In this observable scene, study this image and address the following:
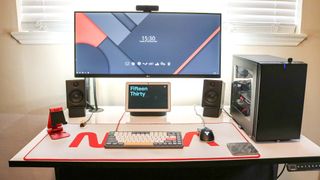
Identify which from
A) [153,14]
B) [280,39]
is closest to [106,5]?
[153,14]

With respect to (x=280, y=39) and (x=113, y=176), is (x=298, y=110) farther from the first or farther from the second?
(x=113, y=176)

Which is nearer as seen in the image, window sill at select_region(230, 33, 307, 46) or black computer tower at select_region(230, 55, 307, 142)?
black computer tower at select_region(230, 55, 307, 142)

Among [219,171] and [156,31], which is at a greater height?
[156,31]

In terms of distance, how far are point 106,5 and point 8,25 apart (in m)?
0.57

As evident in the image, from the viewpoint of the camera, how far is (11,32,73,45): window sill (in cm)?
177

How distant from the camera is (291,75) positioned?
1.23 metres

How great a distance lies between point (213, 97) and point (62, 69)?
2.96 ft

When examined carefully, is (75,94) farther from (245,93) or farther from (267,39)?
(267,39)

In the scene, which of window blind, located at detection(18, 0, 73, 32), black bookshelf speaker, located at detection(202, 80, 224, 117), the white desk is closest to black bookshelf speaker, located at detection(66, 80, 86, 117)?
the white desk

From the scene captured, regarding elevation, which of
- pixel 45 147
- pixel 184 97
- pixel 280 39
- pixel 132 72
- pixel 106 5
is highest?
pixel 106 5

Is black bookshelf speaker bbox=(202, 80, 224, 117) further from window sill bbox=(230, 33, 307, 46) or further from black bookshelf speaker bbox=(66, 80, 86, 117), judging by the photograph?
black bookshelf speaker bbox=(66, 80, 86, 117)

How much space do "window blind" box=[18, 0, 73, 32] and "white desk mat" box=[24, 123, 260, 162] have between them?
26.2 inches

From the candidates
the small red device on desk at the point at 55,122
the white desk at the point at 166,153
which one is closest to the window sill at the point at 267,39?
the white desk at the point at 166,153

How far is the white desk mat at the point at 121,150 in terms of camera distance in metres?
1.13
